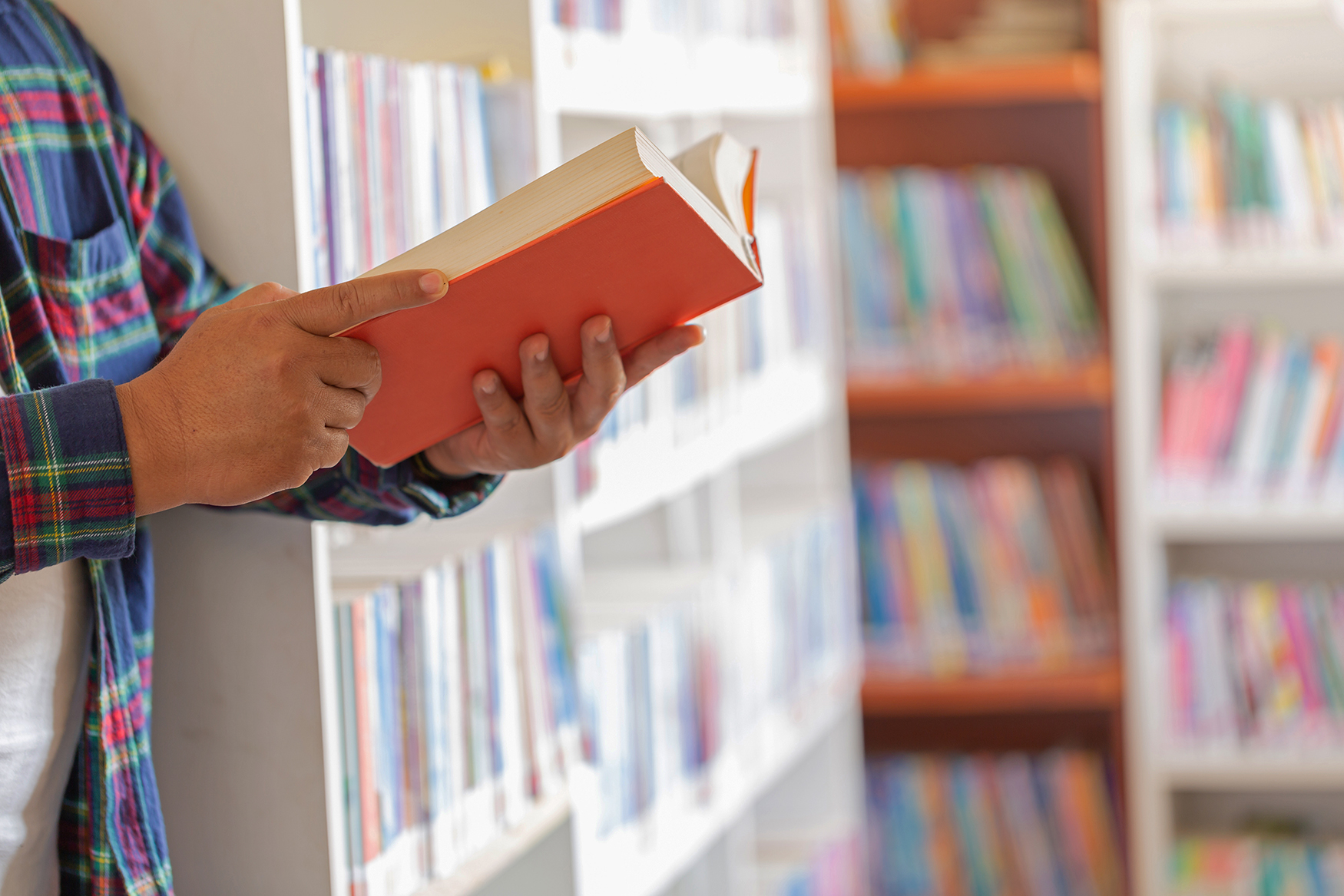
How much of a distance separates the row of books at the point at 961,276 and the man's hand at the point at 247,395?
1.73 meters

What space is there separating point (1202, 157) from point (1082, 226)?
26 centimetres

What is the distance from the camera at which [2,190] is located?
32.4 inches

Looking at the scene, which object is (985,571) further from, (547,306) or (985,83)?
(547,306)

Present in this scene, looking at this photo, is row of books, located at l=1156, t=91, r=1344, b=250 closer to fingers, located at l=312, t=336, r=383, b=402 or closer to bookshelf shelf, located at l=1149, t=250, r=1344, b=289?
bookshelf shelf, located at l=1149, t=250, r=1344, b=289

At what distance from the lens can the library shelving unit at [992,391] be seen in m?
2.29

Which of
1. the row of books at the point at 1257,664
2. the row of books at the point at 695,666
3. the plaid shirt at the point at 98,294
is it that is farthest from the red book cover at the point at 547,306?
the row of books at the point at 1257,664

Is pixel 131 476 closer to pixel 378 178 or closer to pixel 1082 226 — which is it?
pixel 378 178

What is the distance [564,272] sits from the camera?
2.65ft

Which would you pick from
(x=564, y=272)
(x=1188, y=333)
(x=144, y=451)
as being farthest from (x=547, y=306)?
(x=1188, y=333)

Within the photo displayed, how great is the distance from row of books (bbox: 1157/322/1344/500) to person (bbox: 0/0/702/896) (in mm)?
1632

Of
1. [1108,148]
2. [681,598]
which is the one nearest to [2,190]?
[681,598]

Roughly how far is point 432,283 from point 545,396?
0.66 feet

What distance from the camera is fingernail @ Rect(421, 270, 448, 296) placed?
73cm

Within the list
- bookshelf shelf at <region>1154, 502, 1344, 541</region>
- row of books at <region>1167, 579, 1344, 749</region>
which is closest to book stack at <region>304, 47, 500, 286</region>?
bookshelf shelf at <region>1154, 502, 1344, 541</region>
